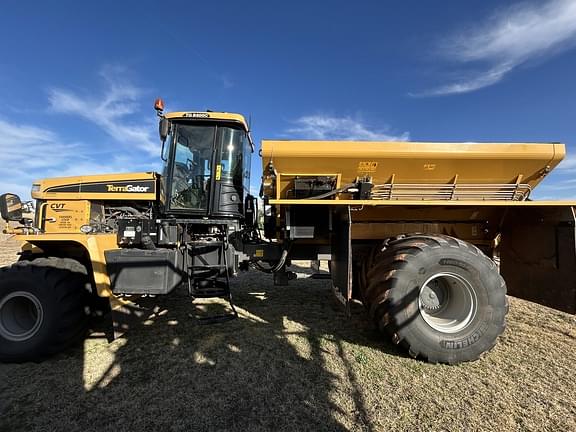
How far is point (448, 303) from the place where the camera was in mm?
3467

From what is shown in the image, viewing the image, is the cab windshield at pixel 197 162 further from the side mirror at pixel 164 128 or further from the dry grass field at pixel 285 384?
the dry grass field at pixel 285 384

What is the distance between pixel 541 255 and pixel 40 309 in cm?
583

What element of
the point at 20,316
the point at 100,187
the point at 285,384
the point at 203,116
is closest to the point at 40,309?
the point at 20,316

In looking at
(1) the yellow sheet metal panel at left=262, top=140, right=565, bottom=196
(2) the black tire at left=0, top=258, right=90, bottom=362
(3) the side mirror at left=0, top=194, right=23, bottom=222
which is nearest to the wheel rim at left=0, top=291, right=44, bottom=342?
(2) the black tire at left=0, top=258, right=90, bottom=362

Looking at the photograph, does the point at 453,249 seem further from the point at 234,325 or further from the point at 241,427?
the point at 234,325

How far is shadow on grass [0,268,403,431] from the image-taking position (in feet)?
7.46

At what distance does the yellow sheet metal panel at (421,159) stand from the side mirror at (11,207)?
3415 millimetres

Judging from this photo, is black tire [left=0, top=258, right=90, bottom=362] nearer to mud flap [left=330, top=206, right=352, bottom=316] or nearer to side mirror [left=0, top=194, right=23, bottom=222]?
side mirror [left=0, top=194, right=23, bottom=222]

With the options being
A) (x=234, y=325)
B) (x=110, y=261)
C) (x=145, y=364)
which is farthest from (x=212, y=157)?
(x=145, y=364)

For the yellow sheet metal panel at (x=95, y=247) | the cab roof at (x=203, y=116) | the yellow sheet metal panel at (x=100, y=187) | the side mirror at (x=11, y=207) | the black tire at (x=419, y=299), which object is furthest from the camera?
the yellow sheet metal panel at (x=100, y=187)

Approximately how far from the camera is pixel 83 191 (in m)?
4.33

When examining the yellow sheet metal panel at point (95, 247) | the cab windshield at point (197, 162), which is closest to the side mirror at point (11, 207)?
the yellow sheet metal panel at point (95, 247)

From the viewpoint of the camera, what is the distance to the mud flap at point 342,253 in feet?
10.8

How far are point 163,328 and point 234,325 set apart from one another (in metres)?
0.94
